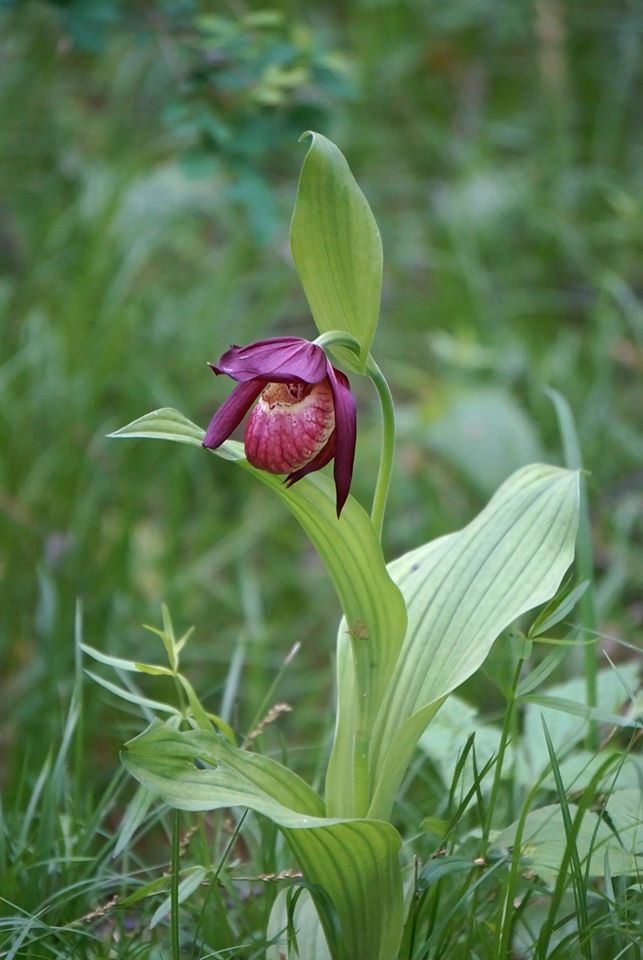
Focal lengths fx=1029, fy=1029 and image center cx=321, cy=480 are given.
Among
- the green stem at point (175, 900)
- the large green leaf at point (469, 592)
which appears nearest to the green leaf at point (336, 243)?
the large green leaf at point (469, 592)

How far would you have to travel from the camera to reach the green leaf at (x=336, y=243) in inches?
32.6

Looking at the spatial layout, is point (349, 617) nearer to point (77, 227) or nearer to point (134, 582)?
point (134, 582)

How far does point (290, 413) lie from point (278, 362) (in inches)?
1.7

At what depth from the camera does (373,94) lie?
10.4ft

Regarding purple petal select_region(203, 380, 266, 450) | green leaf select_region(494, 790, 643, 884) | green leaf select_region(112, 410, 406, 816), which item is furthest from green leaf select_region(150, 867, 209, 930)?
purple petal select_region(203, 380, 266, 450)

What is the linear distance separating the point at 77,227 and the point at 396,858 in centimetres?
183

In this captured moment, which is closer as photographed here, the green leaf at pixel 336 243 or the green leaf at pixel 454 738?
the green leaf at pixel 336 243

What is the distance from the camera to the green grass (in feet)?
3.32

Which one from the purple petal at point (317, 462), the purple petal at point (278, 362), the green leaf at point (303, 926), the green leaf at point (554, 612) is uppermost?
the purple petal at point (278, 362)

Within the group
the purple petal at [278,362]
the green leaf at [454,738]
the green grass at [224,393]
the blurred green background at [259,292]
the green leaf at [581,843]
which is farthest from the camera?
the blurred green background at [259,292]

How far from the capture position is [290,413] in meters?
0.82

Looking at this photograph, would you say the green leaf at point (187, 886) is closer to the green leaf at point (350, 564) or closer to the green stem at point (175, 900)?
the green stem at point (175, 900)

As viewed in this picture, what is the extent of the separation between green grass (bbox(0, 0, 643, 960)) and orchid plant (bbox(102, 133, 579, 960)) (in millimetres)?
59

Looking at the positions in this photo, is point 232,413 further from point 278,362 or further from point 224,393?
point 224,393
